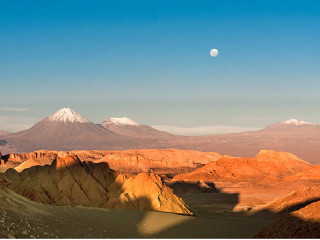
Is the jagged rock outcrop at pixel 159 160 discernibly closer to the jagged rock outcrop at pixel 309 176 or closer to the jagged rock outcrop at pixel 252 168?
the jagged rock outcrop at pixel 252 168

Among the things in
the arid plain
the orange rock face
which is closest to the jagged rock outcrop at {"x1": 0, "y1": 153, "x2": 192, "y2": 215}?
the arid plain

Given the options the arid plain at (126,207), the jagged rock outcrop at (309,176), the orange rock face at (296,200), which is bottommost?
the jagged rock outcrop at (309,176)

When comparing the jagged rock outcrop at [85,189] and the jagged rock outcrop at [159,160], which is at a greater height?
the jagged rock outcrop at [85,189]

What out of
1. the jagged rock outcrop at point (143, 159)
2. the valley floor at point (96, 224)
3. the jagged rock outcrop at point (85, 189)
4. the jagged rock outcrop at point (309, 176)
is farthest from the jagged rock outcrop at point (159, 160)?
the valley floor at point (96, 224)

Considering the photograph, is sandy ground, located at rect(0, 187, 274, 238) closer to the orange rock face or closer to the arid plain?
the arid plain

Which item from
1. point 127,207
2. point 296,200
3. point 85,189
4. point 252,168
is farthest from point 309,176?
point 127,207

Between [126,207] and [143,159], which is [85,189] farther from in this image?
[143,159]

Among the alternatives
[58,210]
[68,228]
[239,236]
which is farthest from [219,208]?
[68,228]
